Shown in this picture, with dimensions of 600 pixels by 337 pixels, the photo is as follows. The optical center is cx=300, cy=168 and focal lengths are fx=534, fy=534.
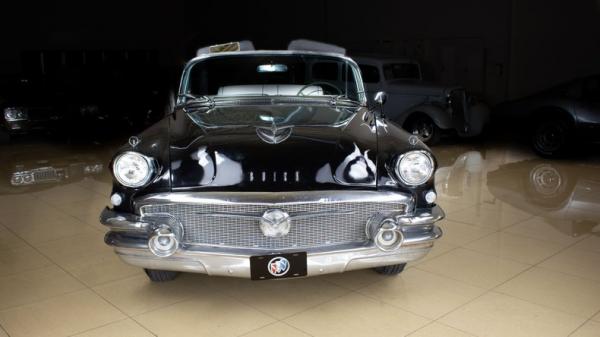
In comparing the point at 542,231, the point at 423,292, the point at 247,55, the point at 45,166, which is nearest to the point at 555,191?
the point at 542,231

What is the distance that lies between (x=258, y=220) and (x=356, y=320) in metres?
0.79

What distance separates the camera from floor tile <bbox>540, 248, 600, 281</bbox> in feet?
11.5

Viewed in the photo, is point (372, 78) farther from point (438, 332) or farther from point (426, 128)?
point (438, 332)

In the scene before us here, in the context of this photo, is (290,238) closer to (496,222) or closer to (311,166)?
(311,166)

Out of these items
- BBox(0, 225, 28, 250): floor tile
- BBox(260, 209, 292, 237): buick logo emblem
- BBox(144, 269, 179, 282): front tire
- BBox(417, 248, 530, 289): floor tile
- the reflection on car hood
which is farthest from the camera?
BBox(0, 225, 28, 250): floor tile

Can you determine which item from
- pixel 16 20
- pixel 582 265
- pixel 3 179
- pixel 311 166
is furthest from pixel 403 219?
pixel 16 20

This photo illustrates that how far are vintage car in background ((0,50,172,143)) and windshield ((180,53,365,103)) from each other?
18.5ft

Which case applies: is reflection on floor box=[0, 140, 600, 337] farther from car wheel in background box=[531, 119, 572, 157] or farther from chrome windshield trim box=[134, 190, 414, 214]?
car wheel in background box=[531, 119, 572, 157]

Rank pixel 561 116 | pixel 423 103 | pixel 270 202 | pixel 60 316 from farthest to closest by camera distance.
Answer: pixel 423 103, pixel 561 116, pixel 60 316, pixel 270 202

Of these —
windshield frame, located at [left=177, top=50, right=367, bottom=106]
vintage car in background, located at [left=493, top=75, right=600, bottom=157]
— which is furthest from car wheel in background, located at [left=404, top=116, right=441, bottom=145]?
windshield frame, located at [left=177, top=50, right=367, bottom=106]

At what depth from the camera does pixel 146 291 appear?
10.7ft

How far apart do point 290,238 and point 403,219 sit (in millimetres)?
589

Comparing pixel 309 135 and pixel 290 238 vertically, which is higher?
pixel 309 135

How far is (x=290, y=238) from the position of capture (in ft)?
8.88
